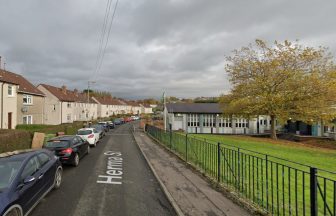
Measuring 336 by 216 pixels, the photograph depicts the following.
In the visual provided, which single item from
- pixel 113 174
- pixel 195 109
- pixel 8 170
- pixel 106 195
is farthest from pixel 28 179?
pixel 195 109

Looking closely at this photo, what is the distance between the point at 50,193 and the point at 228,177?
579 centimetres

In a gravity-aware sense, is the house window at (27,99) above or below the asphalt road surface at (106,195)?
above

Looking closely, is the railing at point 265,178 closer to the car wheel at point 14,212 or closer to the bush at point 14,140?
the car wheel at point 14,212

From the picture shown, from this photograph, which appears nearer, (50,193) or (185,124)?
(50,193)

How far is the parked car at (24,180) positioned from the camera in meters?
5.07

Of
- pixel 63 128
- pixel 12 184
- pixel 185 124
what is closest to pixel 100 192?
pixel 12 184

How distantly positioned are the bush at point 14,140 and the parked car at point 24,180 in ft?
25.1

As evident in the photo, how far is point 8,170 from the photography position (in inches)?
231

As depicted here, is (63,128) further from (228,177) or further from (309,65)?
(309,65)

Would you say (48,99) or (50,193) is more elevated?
(48,99)

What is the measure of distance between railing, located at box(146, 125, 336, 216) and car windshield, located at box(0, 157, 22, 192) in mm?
5583

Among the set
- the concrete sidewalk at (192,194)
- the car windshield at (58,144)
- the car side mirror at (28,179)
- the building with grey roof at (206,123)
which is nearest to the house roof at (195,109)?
the building with grey roof at (206,123)

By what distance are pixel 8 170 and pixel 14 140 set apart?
34.8 ft

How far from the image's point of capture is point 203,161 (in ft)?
35.1
